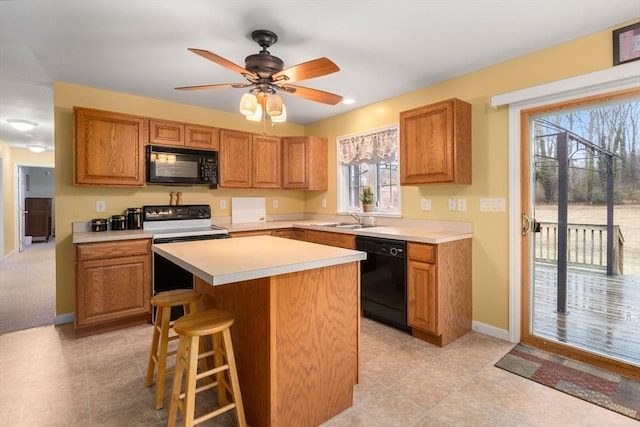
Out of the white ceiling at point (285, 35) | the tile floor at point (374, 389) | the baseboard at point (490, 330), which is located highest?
the white ceiling at point (285, 35)

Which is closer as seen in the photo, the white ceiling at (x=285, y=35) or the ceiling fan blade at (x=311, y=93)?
the white ceiling at (x=285, y=35)

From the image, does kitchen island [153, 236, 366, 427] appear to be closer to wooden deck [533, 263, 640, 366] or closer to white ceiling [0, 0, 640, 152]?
white ceiling [0, 0, 640, 152]

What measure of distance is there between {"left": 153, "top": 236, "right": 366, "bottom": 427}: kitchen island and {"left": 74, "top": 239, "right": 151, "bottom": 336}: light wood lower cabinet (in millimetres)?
1391

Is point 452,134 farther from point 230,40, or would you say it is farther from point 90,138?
point 90,138

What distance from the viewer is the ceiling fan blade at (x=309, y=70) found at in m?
1.85

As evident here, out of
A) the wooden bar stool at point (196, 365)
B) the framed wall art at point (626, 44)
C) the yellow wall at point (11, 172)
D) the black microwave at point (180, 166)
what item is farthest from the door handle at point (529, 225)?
the yellow wall at point (11, 172)

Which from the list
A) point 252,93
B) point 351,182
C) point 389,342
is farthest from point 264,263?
point 351,182

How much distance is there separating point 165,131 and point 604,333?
4.44 meters

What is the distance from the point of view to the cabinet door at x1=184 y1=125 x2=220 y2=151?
3.69 metres

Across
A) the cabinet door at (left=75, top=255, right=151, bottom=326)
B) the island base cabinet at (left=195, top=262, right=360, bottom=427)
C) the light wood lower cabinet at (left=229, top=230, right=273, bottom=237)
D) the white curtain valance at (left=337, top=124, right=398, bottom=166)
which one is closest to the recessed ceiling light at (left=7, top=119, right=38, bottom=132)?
the cabinet door at (left=75, top=255, right=151, bottom=326)

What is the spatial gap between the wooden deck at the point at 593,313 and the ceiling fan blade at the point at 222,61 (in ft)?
9.13

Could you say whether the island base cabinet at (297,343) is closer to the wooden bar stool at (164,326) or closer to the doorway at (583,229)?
the wooden bar stool at (164,326)

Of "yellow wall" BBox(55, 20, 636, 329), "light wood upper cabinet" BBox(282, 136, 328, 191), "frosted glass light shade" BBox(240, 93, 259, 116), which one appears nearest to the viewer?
"frosted glass light shade" BBox(240, 93, 259, 116)

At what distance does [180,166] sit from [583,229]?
12.6ft
